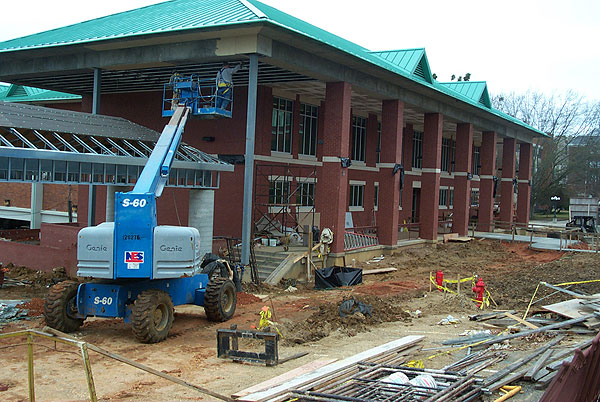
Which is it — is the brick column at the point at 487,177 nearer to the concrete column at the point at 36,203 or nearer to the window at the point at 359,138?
the window at the point at 359,138

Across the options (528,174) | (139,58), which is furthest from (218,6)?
(528,174)

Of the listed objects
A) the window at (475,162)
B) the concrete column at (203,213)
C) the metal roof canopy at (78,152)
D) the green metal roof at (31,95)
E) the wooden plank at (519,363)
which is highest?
the green metal roof at (31,95)

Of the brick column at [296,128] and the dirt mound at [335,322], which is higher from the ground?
the brick column at [296,128]

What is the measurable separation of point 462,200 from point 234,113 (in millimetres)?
20179

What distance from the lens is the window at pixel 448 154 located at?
52.4 metres

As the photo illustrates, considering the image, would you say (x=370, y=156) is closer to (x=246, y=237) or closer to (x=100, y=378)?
(x=246, y=237)

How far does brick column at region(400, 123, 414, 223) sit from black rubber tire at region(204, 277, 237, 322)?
29.9 m

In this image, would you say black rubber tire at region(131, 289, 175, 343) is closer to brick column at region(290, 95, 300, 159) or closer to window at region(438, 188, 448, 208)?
brick column at region(290, 95, 300, 159)

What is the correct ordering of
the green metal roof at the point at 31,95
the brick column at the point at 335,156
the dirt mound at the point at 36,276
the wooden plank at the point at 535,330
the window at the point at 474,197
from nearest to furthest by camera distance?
the wooden plank at the point at 535,330, the dirt mound at the point at 36,276, the brick column at the point at 335,156, the green metal roof at the point at 31,95, the window at the point at 474,197

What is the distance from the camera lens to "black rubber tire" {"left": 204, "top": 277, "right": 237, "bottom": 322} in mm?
15609

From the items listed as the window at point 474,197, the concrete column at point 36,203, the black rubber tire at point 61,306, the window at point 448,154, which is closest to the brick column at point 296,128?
the black rubber tire at point 61,306

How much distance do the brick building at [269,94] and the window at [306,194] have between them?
71mm

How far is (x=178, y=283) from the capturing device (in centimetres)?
1487

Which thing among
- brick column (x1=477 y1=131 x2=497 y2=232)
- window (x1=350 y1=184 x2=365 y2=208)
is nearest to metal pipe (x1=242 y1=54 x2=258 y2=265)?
window (x1=350 y1=184 x2=365 y2=208)
